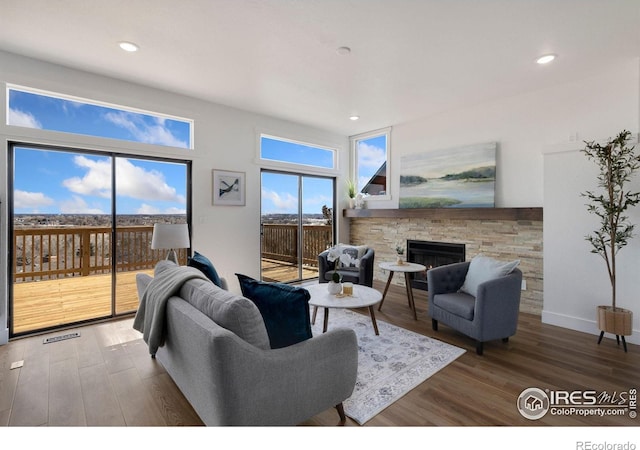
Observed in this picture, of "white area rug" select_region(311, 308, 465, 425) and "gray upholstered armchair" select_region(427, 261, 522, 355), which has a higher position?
"gray upholstered armchair" select_region(427, 261, 522, 355)

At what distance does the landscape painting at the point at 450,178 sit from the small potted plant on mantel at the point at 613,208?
125cm

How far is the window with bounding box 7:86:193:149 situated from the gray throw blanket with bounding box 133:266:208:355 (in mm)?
2349

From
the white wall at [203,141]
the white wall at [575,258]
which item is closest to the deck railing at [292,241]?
the white wall at [203,141]

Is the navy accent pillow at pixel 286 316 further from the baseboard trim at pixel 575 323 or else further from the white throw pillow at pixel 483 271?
the baseboard trim at pixel 575 323

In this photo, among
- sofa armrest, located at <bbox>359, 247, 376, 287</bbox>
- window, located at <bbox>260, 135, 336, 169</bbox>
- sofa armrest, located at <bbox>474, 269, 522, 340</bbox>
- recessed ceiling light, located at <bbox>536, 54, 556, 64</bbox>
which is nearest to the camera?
sofa armrest, located at <bbox>474, 269, 522, 340</bbox>

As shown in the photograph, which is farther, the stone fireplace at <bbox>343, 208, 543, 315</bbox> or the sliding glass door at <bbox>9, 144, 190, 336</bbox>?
the stone fireplace at <bbox>343, 208, 543, 315</bbox>

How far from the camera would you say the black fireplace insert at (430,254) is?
4.73 m

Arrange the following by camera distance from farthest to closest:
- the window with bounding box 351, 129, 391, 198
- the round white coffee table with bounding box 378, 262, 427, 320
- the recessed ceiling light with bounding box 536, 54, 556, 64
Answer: the window with bounding box 351, 129, 391, 198 → the round white coffee table with bounding box 378, 262, 427, 320 → the recessed ceiling light with bounding box 536, 54, 556, 64

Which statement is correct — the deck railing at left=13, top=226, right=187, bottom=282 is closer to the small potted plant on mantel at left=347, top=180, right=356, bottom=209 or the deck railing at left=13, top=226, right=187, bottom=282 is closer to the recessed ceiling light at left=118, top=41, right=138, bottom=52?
the recessed ceiling light at left=118, top=41, right=138, bottom=52

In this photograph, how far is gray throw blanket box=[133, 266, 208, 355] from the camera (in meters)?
1.97

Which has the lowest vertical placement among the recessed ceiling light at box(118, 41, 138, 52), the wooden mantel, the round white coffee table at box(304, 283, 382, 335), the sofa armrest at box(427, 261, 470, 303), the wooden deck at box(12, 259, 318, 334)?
the wooden deck at box(12, 259, 318, 334)

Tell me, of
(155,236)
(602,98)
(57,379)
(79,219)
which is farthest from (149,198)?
(602,98)

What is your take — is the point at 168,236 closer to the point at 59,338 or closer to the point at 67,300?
the point at 59,338

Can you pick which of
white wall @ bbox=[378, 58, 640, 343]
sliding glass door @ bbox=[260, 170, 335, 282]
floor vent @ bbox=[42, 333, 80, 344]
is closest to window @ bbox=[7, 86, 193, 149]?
sliding glass door @ bbox=[260, 170, 335, 282]
